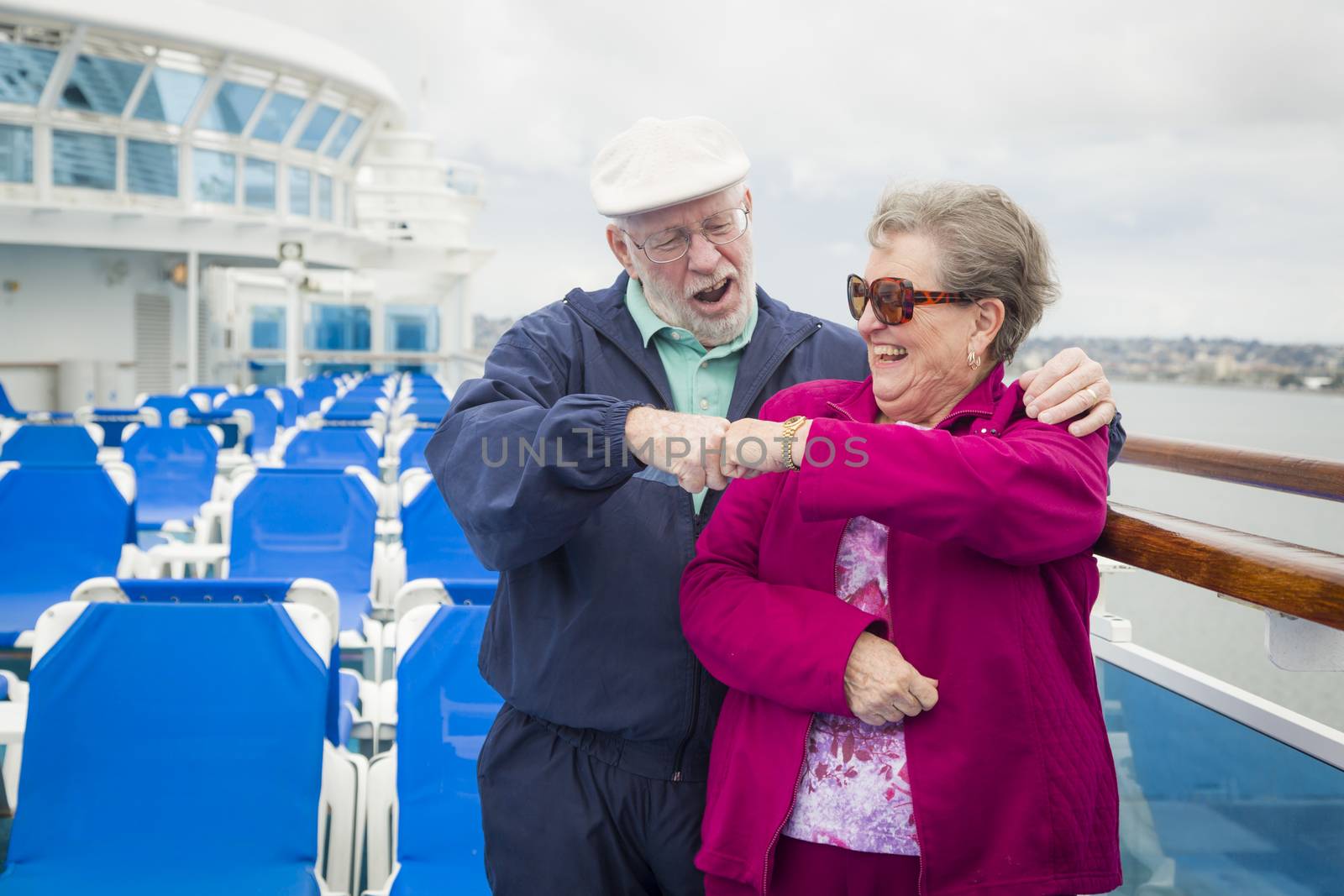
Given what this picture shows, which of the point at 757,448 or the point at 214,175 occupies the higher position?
the point at 214,175

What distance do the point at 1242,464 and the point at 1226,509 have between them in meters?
1.38

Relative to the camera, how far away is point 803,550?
130 cm

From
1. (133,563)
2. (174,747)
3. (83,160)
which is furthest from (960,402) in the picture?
(83,160)

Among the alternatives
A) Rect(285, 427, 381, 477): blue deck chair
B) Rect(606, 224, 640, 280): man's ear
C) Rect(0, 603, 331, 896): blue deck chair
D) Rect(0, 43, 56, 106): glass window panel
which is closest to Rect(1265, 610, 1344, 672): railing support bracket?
Rect(606, 224, 640, 280): man's ear

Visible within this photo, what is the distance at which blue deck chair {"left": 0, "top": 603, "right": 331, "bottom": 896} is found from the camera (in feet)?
6.35

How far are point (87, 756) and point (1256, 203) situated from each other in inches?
1839

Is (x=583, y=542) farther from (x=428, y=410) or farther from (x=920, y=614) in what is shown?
(x=428, y=410)

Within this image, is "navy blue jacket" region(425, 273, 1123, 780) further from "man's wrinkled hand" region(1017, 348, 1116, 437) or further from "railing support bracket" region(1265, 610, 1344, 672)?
"railing support bracket" region(1265, 610, 1344, 672)

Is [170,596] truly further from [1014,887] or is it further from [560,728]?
[1014,887]

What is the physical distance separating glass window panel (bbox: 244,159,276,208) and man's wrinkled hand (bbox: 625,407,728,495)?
19066 millimetres

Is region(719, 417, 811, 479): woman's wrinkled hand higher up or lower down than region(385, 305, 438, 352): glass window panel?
lower down

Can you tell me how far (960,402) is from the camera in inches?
51.6

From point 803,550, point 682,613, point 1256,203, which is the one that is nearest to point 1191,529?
point 803,550

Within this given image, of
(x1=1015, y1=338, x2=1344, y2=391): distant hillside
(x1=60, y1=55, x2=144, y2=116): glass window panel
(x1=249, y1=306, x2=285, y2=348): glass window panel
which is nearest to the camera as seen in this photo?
(x1=1015, y1=338, x2=1344, y2=391): distant hillside
